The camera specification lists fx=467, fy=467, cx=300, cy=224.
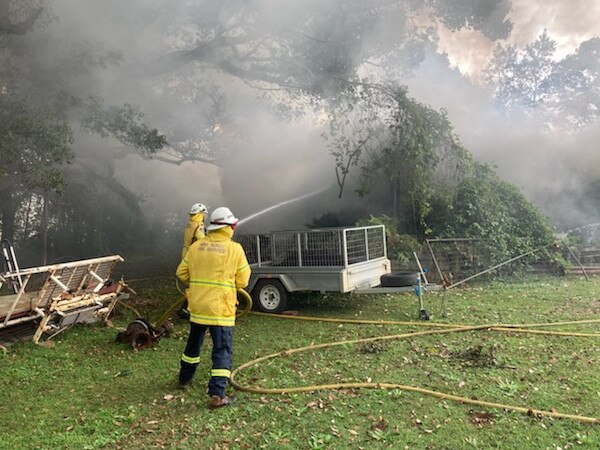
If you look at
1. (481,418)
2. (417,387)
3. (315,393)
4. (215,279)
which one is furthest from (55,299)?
(481,418)

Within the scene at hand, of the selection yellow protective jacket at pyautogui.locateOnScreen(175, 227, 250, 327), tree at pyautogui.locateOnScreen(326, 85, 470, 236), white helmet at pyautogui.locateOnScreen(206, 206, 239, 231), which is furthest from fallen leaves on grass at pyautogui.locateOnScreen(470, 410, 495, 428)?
tree at pyautogui.locateOnScreen(326, 85, 470, 236)

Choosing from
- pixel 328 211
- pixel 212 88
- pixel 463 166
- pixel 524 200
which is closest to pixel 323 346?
pixel 463 166

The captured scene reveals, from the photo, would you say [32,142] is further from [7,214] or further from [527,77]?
[527,77]

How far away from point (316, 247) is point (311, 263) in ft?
0.98

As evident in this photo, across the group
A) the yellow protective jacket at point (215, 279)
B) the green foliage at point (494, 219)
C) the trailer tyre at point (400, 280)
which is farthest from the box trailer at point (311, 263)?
the green foliage at point (494, 219)

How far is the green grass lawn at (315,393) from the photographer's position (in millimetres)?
3461

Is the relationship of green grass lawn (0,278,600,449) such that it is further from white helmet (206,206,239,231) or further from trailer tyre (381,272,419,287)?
white helmet (206,206,239,231)

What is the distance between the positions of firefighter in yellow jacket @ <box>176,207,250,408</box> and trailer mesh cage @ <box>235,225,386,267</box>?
322 cm

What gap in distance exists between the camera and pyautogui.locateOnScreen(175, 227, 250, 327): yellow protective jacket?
418 cm

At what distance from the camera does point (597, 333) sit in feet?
19.4

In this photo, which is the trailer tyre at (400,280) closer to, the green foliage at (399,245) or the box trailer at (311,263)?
the box trailer at (311,263)

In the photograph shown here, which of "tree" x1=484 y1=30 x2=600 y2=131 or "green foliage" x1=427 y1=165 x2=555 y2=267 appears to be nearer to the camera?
"green foliage" x1=427 y1=165 x2=555 y2=267

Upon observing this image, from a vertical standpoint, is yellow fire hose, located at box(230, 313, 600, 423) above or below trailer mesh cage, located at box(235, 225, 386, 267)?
below

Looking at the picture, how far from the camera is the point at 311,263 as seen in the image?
305 inches
